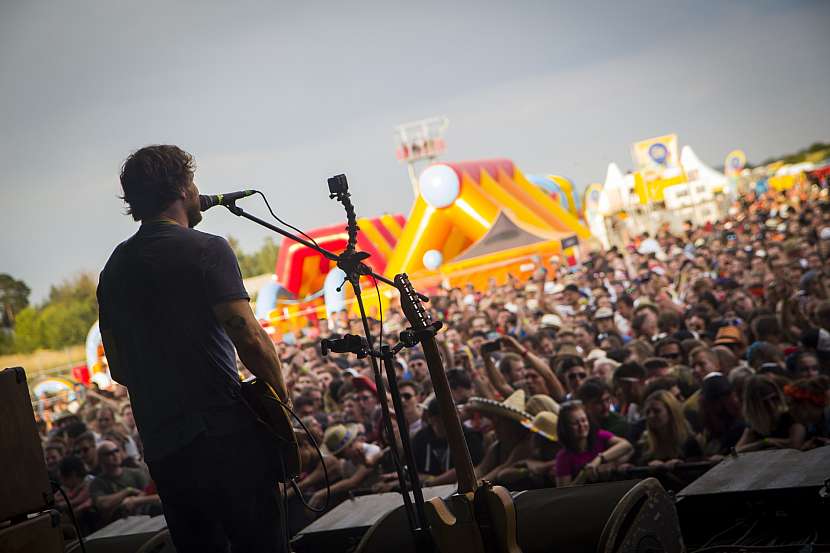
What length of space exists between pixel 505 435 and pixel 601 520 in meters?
3.12

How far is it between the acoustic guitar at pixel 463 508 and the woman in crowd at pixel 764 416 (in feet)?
8.05

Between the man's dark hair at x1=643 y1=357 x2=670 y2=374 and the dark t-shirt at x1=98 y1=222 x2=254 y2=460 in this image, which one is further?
the man's dark hair at x1=643 y1=357 x2=670 y2=374

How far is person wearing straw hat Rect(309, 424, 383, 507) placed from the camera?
6.54 m

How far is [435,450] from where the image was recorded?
20.8 feet

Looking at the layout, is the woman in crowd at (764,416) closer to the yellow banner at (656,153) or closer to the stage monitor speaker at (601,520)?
the stage monitor speaker at (601,520)

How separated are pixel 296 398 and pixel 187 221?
18.6 feet

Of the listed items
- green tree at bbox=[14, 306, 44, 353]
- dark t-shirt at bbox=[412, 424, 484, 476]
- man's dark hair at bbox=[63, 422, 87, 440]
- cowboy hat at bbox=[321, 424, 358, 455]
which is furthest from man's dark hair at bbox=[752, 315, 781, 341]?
green tree at bbox=[14, 306, 44, 353]

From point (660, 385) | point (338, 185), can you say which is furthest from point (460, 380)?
point (338, 185)

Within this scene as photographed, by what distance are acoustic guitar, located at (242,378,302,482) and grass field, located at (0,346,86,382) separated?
546 inches

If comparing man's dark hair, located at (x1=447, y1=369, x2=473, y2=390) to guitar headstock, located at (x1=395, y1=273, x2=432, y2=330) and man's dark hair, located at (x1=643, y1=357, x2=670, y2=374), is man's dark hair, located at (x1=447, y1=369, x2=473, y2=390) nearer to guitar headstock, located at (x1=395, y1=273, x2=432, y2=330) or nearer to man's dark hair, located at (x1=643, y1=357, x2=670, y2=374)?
man's dark hair, located at (x1=643, y1=357, x2=670, y2=374)

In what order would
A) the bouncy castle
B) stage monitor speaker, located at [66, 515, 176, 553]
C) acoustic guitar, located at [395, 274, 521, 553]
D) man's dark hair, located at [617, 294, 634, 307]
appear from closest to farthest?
acoustic guitar, located at [395, 274, 521, 553] → stage monitor speaker, located at [66, 515, 176, 553] → man's dark hair, located at [617, 294, 634, 307] → the bouncy castle

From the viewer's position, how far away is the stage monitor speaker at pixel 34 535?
259 centimetres

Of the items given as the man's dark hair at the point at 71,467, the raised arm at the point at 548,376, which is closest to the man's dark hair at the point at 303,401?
the man's dark hair at the point at 71,467

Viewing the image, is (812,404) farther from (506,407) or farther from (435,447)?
(435,447)
